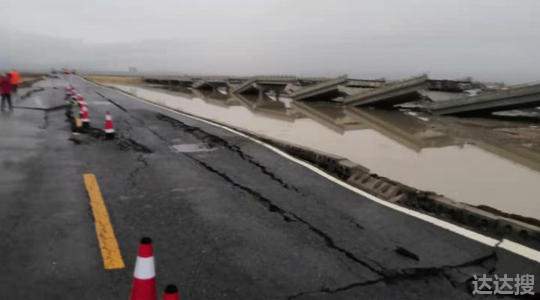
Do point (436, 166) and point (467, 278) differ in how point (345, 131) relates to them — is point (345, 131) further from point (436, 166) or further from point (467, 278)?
point (467, 278)

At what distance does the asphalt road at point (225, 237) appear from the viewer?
470cm

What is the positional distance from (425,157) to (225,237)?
908 centimetres

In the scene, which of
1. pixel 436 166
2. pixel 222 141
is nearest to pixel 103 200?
pixel 222 141

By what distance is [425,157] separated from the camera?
13.5 metres

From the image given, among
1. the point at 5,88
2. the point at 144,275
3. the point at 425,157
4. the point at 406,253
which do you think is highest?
the point at 5,88

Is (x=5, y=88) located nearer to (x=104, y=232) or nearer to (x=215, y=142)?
(x=215, y=142)

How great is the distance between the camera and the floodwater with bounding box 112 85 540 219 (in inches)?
377

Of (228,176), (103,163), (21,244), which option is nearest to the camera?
(21,244)

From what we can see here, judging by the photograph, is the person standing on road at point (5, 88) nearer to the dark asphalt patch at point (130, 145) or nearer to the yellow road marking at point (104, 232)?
the dark asphalt patch at point (130, 145)

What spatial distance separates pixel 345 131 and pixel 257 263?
14.5 m

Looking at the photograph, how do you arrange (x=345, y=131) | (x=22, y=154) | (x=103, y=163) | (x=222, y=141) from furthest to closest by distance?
(x=345, y=131), (x=222, y=141), (x=22, y=154), (x=103, y=163)

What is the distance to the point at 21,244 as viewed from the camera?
5.51 meters

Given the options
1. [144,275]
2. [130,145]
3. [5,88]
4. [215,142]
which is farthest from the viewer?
[5,88]

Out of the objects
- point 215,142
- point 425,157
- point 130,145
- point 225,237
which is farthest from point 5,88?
point 225,237
